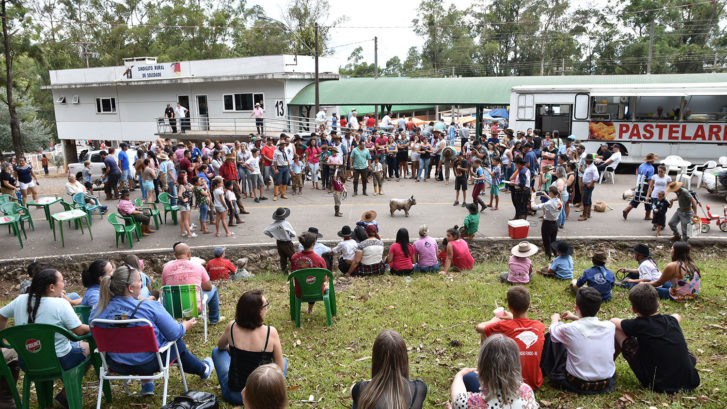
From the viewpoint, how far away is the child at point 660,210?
39.5 ft

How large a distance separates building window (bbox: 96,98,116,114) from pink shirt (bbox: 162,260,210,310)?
3250 centimetres

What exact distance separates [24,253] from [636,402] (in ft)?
42.8

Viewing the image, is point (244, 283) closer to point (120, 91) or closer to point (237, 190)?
point (237, 190)

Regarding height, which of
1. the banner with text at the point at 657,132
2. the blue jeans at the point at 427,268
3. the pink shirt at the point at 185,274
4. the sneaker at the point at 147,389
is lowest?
the blue jeans at the point at 427,268

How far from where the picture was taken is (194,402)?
15.0ft

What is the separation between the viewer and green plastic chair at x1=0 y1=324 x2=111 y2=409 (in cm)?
473

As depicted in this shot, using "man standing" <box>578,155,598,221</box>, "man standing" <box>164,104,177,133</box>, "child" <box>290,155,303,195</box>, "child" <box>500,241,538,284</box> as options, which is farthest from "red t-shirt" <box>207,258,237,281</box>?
"man standing" <box>164,104,177,133</box>

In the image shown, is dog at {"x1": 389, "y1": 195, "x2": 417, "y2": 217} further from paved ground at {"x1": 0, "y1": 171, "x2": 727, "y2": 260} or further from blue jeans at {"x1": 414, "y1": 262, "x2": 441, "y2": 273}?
blue jeans at {"x1": 414, "y1": 262, "x2": 441, "y2": 273}

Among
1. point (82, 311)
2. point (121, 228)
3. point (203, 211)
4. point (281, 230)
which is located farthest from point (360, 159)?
point (82, 311)

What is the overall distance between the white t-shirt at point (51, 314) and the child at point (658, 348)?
541 cm

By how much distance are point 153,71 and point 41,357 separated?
1236 inches

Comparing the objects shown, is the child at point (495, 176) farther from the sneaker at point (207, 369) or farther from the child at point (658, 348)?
the sneaker at point (207, 369)

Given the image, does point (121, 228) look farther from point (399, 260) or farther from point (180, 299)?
point (399, 260)

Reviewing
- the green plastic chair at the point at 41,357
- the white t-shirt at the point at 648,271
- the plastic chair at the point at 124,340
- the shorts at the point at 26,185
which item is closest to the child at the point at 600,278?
the white t-shirt at the point at 648,271
